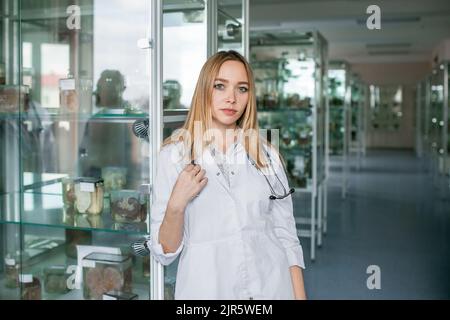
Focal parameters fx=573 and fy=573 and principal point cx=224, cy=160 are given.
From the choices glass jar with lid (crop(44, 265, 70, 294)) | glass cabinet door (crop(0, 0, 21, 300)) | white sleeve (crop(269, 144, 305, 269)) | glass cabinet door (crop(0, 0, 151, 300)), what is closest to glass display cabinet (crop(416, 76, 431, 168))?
glass cabinet door (crop(0, 0, 151, 300))

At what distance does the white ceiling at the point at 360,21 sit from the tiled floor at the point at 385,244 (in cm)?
212

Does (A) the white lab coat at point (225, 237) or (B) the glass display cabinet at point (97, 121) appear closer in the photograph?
(A) the white lab coat at point (225, 237)

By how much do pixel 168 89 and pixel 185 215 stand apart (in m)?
1.02

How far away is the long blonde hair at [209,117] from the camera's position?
1.53 metres

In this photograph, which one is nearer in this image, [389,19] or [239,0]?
[239,0]

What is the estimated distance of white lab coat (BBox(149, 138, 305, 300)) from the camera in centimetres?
151

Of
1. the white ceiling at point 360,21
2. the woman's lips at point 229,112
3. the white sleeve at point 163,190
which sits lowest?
the white sleeve at point 163,190

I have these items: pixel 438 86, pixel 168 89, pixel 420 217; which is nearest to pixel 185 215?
pixel 168 89

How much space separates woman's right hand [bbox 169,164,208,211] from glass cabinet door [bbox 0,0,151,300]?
437 millimetres

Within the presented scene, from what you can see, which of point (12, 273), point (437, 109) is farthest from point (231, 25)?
point (437, 109)

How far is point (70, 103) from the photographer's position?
253 cm

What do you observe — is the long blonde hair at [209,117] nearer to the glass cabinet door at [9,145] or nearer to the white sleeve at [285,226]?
the white sleeve at [285,226]

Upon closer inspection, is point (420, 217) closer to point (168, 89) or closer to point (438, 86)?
point (438, 86)

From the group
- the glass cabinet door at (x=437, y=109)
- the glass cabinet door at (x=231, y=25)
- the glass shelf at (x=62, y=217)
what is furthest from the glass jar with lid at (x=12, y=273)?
the glass cabinet door at (x=437, y=109)
